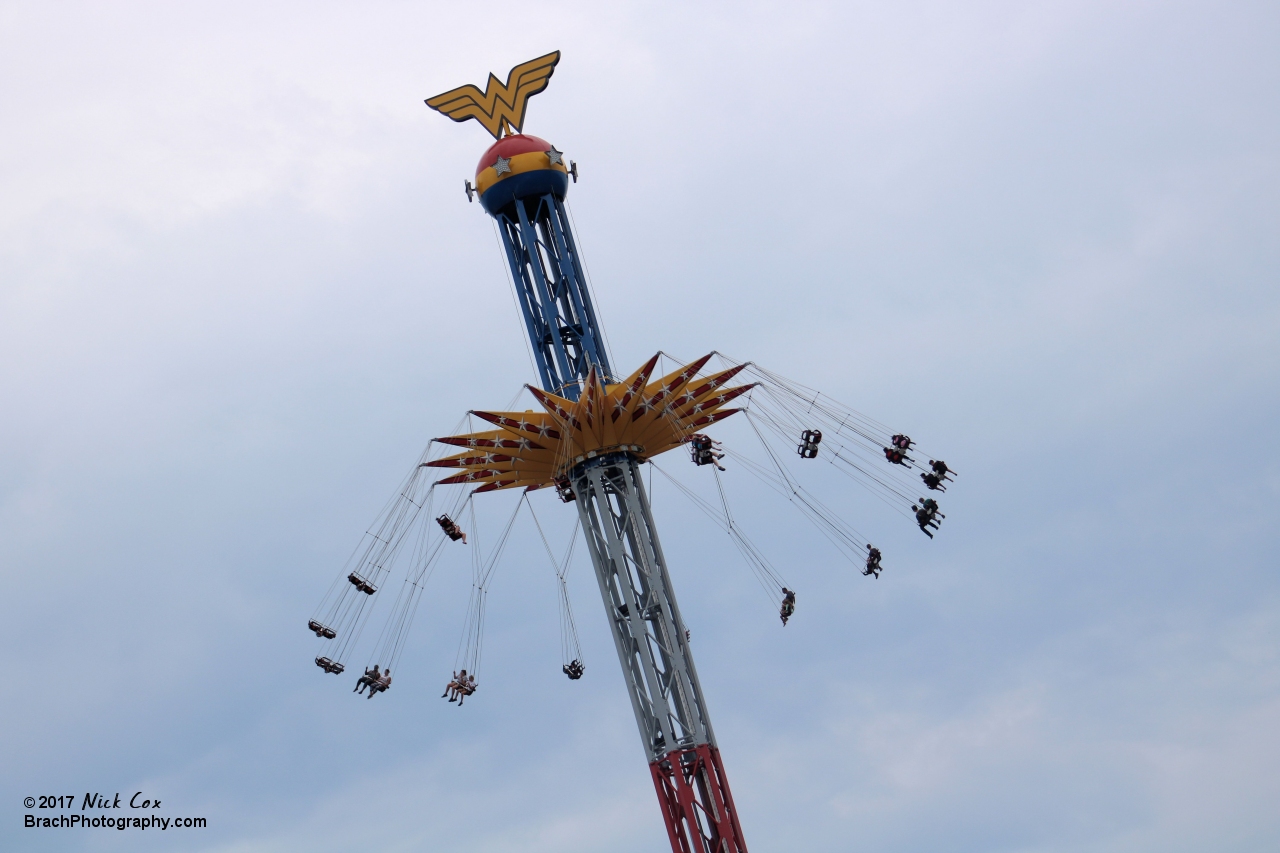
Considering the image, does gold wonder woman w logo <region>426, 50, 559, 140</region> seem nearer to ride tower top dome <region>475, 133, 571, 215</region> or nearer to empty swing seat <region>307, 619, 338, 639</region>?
ride tower top dome <region>475, 133, 571, 215</region>

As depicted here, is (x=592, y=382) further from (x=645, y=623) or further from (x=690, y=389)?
(x=645, y=623)

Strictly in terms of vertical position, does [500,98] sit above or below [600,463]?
above

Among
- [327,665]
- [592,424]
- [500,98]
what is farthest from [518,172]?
[327,665]

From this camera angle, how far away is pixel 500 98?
124 feet

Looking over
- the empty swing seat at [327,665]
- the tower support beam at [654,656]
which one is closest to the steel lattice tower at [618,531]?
the tower support beam at [654,656]

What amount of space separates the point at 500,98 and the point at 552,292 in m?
5.67

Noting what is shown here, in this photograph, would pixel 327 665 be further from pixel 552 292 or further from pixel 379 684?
pixel 552 292

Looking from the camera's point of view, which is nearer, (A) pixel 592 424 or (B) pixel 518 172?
(A) pixel 592 424

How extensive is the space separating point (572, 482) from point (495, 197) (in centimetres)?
773

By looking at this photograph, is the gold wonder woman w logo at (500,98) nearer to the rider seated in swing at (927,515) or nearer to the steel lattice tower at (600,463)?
the steel lattice tower at (600,463)

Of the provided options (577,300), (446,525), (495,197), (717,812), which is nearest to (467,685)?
(446,525)

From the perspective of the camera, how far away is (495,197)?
3638 cm

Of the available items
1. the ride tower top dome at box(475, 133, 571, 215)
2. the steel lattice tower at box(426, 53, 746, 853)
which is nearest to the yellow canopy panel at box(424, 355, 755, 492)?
the steel lattice tower at box(426, 53, 746, 853)

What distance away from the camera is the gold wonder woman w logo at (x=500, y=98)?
123 ft
